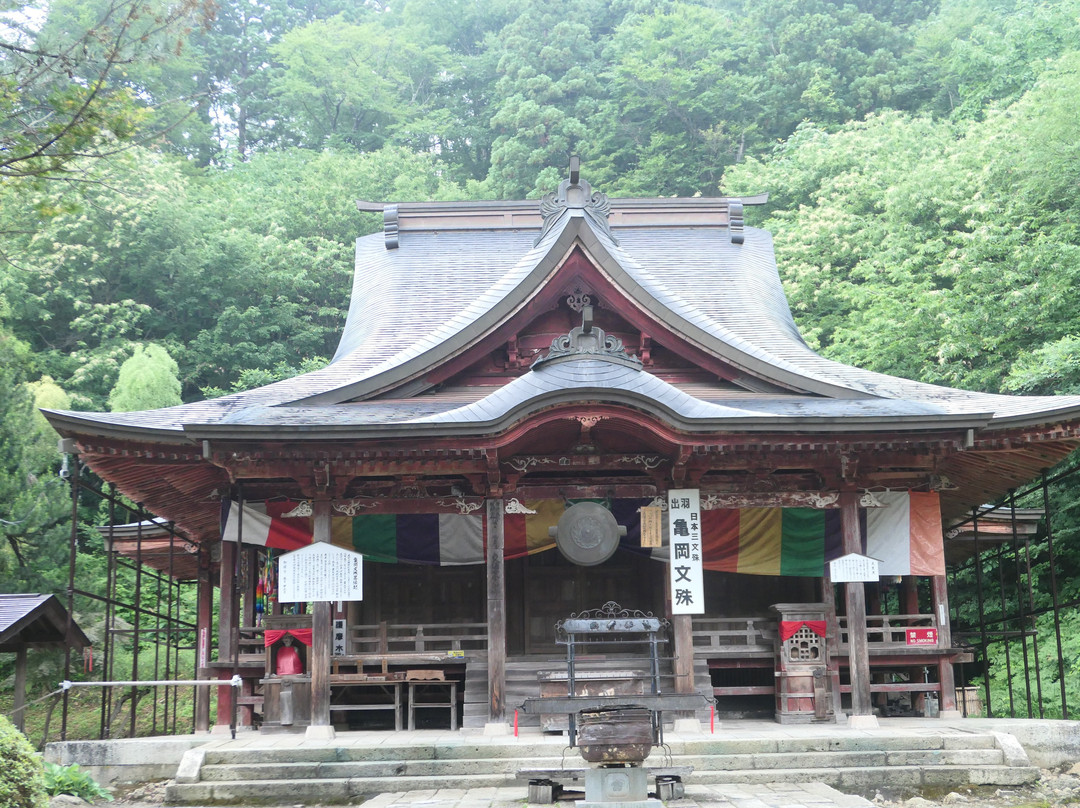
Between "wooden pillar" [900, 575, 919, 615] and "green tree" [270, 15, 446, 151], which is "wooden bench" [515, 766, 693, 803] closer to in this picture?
"wooden pillar" [900, 575, 919, 615]

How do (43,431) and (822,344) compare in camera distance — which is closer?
(43,431)

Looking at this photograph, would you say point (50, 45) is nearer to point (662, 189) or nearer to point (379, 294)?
point (379, 294)

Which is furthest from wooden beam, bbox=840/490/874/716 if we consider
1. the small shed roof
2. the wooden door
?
the small shed roof

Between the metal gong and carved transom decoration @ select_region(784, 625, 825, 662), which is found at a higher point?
the metal gong

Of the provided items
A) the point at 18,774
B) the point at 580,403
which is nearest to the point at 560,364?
the point at 580,403

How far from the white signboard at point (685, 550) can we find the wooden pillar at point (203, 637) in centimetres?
562

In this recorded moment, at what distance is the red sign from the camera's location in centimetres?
1250

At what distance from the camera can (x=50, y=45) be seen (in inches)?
307

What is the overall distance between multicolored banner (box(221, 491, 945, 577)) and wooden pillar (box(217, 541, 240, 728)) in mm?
314

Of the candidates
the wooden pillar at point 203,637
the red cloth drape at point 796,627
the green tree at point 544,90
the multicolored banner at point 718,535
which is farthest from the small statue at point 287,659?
the green tree at point 544,90

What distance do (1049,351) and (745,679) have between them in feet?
22.6

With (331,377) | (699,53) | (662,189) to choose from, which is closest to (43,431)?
(331,377)

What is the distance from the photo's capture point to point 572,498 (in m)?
12.4

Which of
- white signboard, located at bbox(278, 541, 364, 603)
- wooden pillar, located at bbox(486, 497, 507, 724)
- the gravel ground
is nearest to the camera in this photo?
the gravel ground
